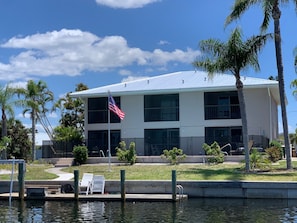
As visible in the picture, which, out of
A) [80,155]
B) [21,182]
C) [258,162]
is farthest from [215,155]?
[21,182]

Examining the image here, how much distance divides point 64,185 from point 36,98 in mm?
27985

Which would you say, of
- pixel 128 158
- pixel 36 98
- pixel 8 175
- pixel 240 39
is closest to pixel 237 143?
pixel 128 158

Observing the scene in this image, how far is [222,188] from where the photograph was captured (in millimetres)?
24391

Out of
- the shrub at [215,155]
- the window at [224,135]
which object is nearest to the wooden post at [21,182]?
the shrub at [215,155]

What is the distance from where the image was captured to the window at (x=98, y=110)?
43469mm

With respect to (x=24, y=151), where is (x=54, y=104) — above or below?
above

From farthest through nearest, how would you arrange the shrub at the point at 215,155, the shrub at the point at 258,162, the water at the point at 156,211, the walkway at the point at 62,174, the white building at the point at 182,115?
the white building at the point at 182,115, the shrub at the point at 215,155, the shrub at the point at 258,162, the walkway at the point at 62,174, the water at the point at 156,211

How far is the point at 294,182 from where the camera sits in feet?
77.5

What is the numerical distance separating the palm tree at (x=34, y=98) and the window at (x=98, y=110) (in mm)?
5847

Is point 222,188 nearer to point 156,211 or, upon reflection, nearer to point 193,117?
point 156,211

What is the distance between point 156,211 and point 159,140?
20956 millimetres

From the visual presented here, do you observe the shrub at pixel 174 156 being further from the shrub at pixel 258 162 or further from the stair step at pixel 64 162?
the stair step at pixel 64 162

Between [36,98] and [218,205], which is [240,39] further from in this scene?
[36,98]

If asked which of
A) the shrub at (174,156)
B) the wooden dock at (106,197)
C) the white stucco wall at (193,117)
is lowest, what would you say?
the wooden dock at (106,197)
